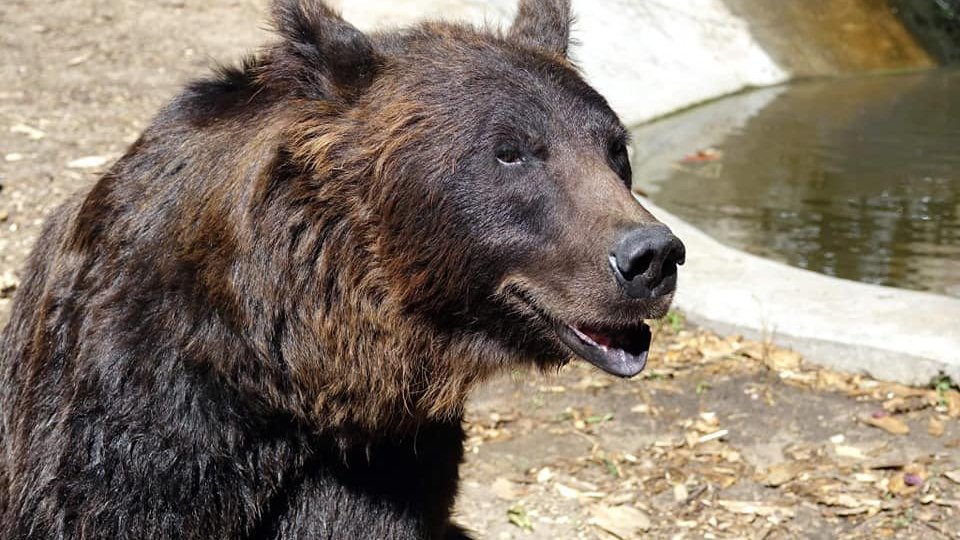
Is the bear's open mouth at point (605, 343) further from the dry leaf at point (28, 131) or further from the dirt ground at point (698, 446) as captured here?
the dry leaf at point (28, 131)

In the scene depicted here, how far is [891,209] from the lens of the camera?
8.67 metres

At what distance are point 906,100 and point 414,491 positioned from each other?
31.9ft

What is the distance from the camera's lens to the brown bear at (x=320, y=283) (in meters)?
3.17

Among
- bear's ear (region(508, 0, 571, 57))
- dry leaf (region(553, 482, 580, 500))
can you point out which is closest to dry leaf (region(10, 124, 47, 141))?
Answer: dry leaf (region(553, 482, 580, 500))

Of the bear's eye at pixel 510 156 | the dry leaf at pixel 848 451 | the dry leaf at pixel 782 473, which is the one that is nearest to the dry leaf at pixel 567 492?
the dry leaf at pixel 782 473

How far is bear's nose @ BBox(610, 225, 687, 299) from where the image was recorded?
2920 millimetres

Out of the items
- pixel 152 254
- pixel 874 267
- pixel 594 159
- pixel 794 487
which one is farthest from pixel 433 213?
pixel 874 267

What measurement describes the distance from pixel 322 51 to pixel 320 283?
2.02 feet

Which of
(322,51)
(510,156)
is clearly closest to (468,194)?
(510,156)

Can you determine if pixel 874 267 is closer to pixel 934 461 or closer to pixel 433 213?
pixel 934 461

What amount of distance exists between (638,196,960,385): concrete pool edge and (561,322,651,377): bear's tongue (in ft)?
8.89

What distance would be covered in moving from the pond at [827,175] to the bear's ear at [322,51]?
485cm

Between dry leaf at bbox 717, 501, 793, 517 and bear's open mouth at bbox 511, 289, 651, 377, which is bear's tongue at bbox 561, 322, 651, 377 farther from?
dry leaf at bbox 717, 501, 793, 517

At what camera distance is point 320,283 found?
3221 millimetres
